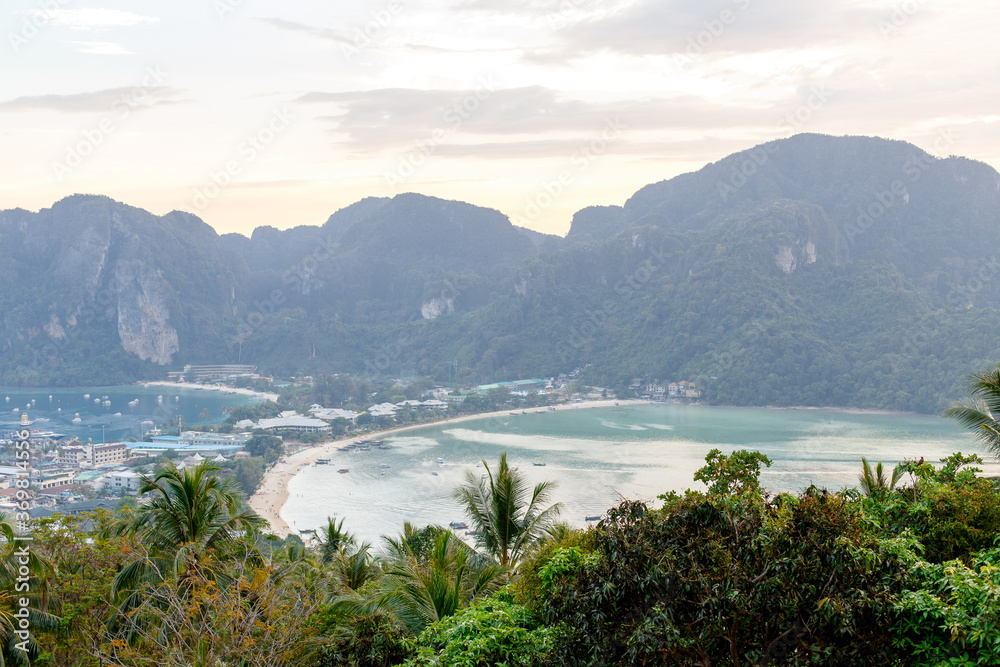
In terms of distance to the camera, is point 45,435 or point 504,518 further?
point 45,435

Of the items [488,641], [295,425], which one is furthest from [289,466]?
[488,641]

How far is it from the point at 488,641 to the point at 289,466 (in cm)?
2890

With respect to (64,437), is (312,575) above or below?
above

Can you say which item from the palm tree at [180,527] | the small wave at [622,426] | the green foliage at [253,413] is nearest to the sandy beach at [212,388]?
the green foliage at [253,413]

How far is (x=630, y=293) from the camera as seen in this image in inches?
2744

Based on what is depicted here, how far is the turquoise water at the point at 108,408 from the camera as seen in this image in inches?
1702

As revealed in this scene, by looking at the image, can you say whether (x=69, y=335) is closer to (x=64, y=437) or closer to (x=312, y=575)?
(x=64, y=437)

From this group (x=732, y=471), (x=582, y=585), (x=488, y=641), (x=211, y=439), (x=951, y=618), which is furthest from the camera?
(x=211, y=439)

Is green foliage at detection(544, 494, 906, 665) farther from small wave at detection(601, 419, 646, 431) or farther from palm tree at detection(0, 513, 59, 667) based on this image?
small wave at detection(601, 419, 646, 431)

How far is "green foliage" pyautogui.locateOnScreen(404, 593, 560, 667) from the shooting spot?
3.40 meters

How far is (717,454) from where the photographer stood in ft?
14.6

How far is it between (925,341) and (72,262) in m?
76.9

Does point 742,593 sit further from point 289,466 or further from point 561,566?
point 289,466

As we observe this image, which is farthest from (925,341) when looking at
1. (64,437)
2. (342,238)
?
(342,238)
